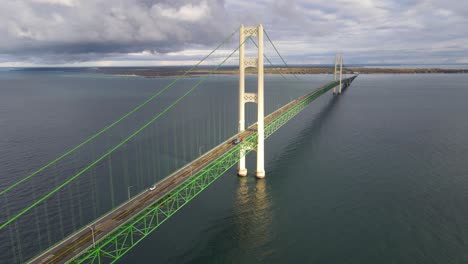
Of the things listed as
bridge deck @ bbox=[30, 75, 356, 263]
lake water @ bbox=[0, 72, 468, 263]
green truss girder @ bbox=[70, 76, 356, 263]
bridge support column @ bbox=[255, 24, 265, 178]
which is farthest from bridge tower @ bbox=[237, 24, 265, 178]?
bridge deck @ bbox=[30, 75, 356, 263]

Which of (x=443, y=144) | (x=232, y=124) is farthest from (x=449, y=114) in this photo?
(x=232, y=124)

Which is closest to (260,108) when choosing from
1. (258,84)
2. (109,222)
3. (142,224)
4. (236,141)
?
(258,84)

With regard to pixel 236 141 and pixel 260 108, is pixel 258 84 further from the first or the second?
pixel 236 141

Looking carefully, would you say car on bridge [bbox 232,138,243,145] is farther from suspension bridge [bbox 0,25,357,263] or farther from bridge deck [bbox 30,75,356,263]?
bridge deck [bbox 30,75,356,263]

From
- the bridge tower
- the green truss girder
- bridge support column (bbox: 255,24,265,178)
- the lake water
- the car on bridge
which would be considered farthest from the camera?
the bridge tower

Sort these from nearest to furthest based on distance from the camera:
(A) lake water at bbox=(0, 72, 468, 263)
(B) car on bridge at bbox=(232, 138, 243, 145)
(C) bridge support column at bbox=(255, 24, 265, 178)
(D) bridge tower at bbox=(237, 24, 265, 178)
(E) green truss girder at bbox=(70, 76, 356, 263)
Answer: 1. (E) green truss girder at bbox=(70, 76, 356, 263)
2. (A) lake water at bbox=(0, 72, 468, 263)
3. (B) car on bridge at bbox=(232, 138, 243, 145)
4. (C) bridge support column at bbox=(255, 24, 265, 178)
5. (D) bridge tower at bbox=(237, 24, 265, 178)

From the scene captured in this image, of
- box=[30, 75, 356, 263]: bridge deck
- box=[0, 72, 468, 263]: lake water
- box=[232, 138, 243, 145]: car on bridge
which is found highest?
box=[232, 138, 243, 145]: car on bridge

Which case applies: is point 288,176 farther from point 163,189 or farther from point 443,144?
point 443,144

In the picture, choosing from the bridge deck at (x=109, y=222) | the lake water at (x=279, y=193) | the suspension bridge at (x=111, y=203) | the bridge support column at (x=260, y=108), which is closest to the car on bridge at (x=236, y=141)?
the suspension bridge at (x=111, y=203)

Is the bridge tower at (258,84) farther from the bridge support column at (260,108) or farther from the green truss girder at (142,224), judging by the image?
the green truss girder at (142,224)
